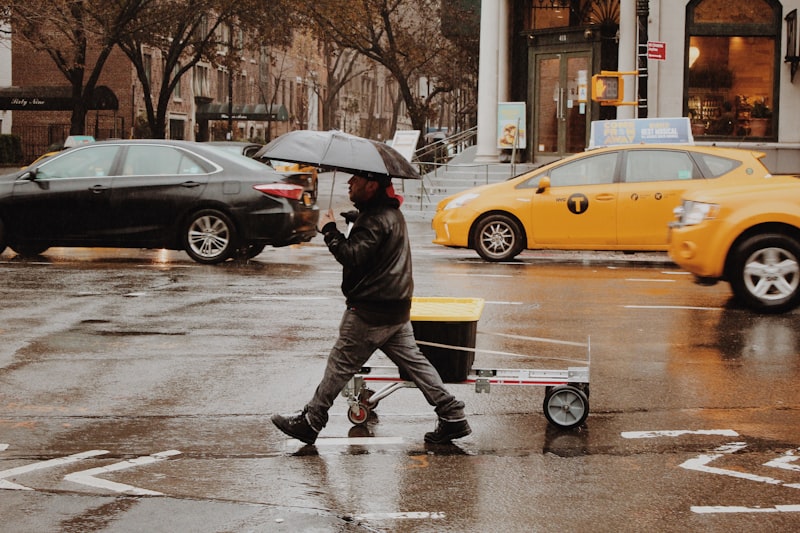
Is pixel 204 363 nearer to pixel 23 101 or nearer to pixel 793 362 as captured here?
pixel 793 362

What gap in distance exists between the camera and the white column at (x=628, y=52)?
27.7 m

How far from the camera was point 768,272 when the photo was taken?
11383 millimetres

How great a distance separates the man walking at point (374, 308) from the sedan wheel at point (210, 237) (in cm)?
911

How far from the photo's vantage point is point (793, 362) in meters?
8.89

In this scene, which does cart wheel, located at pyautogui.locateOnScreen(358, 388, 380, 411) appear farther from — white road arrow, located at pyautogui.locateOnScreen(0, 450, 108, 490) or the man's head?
white road arrow, located at pyautogui.locateOnScreen(0, 450, 108, 490)

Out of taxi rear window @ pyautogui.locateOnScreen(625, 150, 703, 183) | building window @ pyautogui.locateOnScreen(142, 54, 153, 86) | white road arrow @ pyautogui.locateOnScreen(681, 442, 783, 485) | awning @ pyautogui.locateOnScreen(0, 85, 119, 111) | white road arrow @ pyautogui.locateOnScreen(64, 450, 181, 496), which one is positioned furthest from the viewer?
building window @ pyautogui.locateOnScreen(142, 54, 153, 86)

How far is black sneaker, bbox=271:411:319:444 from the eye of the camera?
6359 mm

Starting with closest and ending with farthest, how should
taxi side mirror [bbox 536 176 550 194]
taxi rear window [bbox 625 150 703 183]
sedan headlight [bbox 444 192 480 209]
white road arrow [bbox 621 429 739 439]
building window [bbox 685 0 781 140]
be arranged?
white road arrow [bbox 621 429 739 439] → taxi rear window [bbox 625 150 703 183] → taxi side mirror [bbox 536 176 550 194] → sedan headlight [bbox 444 192 480 209] → building window [bbox 685 0 781 140]

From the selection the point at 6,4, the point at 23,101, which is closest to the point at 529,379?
the point at 6,4

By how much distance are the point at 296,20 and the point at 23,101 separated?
37.4 ft

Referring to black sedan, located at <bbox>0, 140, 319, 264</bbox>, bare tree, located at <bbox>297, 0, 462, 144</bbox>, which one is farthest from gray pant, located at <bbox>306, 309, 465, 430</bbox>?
bare tree, located at <bbox>297, 0, 462, 144</bbox>

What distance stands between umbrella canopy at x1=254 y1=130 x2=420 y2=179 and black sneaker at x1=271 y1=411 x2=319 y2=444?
1.38 meters

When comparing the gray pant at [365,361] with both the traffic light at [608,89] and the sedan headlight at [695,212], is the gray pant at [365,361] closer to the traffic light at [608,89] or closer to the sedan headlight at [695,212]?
the sedan headlight at [695,212]

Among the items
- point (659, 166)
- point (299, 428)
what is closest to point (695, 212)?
point (659, 166)
